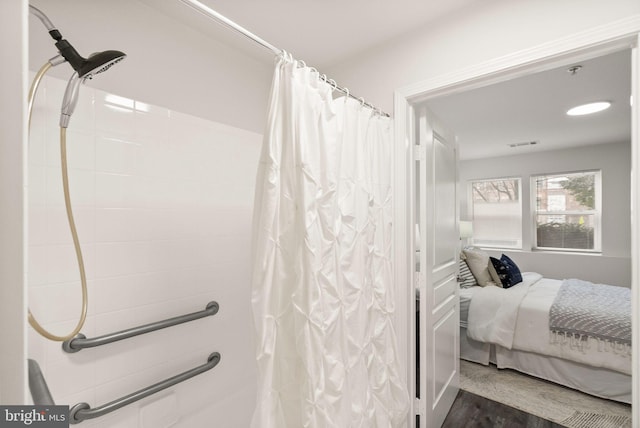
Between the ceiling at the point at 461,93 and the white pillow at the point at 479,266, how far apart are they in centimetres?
154

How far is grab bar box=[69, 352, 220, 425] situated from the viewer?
112 cm

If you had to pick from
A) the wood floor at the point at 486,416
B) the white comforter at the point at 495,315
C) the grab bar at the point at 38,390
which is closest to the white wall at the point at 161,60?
the grab bar at the point at 38,390

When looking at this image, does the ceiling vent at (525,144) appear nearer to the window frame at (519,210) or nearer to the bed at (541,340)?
the window frame at (519,210)

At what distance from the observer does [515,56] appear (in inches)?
50.4

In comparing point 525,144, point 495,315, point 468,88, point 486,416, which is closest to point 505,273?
point 495,315

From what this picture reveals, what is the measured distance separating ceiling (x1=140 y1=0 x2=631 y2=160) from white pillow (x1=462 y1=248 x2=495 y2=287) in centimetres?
154

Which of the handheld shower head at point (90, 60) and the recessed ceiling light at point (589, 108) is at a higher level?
the recessed ceiling light at point (589, 108)

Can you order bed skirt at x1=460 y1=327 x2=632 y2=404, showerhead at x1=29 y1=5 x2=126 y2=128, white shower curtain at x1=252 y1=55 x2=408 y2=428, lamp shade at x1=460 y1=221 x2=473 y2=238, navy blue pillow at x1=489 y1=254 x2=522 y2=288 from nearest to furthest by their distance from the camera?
showerhead at x1=29 y1=5 x2=126 y2=128
white shower curtain at x1=252 y1=55 x2=408 y2=428
bed skirt at x1=460 y1=327 x2=632 y2=404
navy blue pillow at x1=489 y1=254 x2=522 y2=288
lamp shade at x1=460 y1=221 x2=473 y2=238

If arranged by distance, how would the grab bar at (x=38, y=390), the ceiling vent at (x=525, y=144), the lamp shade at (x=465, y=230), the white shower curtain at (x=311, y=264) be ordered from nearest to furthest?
the grab bar at (x=38, y=390)
the white shower curtain at (x=311, y=264)
the lamp shade at (x=465, y=230)
the ceiling vent at (x=525, y=144)

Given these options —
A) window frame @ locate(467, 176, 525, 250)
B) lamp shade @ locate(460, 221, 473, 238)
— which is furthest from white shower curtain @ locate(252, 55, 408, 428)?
window frame @ locate(467, 176, 525, 250)

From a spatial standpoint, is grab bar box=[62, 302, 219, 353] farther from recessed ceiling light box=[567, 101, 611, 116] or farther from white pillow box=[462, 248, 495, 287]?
recessed ceiling light box=[567, 101, 611, 116]

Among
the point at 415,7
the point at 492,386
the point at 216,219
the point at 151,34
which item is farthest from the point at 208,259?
the point at 492,386

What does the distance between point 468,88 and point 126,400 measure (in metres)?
2.11

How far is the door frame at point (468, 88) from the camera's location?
3.51ft
